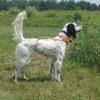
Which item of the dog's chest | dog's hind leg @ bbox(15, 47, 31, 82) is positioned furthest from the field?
the dog's chest

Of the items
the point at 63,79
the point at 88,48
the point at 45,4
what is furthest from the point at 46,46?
the point at 45,4

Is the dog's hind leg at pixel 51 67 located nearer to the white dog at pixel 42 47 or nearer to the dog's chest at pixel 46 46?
the white dog at pixel 42 47

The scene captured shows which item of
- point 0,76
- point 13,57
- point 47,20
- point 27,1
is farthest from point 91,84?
point 27,1

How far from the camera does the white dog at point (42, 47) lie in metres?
9.91

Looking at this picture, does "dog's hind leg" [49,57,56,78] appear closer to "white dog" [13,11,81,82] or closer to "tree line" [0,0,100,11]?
"white dog" [13,11,81,82]

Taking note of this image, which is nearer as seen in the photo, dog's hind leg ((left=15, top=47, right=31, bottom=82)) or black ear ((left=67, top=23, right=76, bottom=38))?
dog's hind leg ((left=15, top=47, right=31, bottom=82))

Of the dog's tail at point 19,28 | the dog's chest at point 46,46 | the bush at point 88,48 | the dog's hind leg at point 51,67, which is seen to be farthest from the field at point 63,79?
the dog's tail at point 19,28

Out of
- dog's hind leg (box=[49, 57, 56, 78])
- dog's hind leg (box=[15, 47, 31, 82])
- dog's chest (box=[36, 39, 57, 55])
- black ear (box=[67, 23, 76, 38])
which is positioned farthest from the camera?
dog's hind leg (box=[49, 57, 56, 78])

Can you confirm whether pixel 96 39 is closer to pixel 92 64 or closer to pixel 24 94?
pixel 92 64

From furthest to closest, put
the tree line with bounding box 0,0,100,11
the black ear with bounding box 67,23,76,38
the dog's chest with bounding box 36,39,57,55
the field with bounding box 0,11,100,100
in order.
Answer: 1. the tree line with bounding box 0,0,100,11
2. the black ear with bounding box 67,23,76,38
3. the dog's chest with bounding box 36,39,57,55
4. the field with bounding box 0,11,100,100

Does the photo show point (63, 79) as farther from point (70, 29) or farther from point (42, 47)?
point (70, 29)

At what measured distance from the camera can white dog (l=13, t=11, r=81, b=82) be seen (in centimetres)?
991

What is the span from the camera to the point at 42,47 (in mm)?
9992

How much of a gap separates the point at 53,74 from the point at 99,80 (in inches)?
42.3
